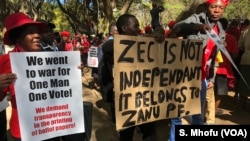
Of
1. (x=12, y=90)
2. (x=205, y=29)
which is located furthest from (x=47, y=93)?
(x=205, y=29)

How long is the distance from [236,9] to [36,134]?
33.0 meters

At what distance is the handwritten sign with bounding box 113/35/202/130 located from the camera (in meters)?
3.50

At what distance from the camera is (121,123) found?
3543 mm

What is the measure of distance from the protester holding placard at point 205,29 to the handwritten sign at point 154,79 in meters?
0.18

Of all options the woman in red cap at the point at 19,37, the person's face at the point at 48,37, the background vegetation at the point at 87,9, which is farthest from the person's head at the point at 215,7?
the background vegetation at the point at 87,9

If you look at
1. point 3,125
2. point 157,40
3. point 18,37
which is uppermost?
point 18,37

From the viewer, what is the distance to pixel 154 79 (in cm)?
376

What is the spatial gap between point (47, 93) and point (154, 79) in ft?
3.38

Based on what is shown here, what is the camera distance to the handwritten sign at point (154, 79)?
138 inches

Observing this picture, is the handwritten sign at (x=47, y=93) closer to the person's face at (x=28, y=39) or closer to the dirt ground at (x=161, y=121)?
the person's face at (x=28, y=39)

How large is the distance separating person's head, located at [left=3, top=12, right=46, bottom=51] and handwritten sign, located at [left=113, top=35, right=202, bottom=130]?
0.65m

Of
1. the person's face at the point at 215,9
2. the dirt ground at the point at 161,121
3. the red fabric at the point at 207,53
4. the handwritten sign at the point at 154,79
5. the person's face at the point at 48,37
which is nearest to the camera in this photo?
the handwritten sign at the point at 154,79

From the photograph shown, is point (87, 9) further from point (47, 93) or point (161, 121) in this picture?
point (47, 93)

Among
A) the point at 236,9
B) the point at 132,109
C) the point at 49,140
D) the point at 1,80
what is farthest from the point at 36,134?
the point at 236,9
